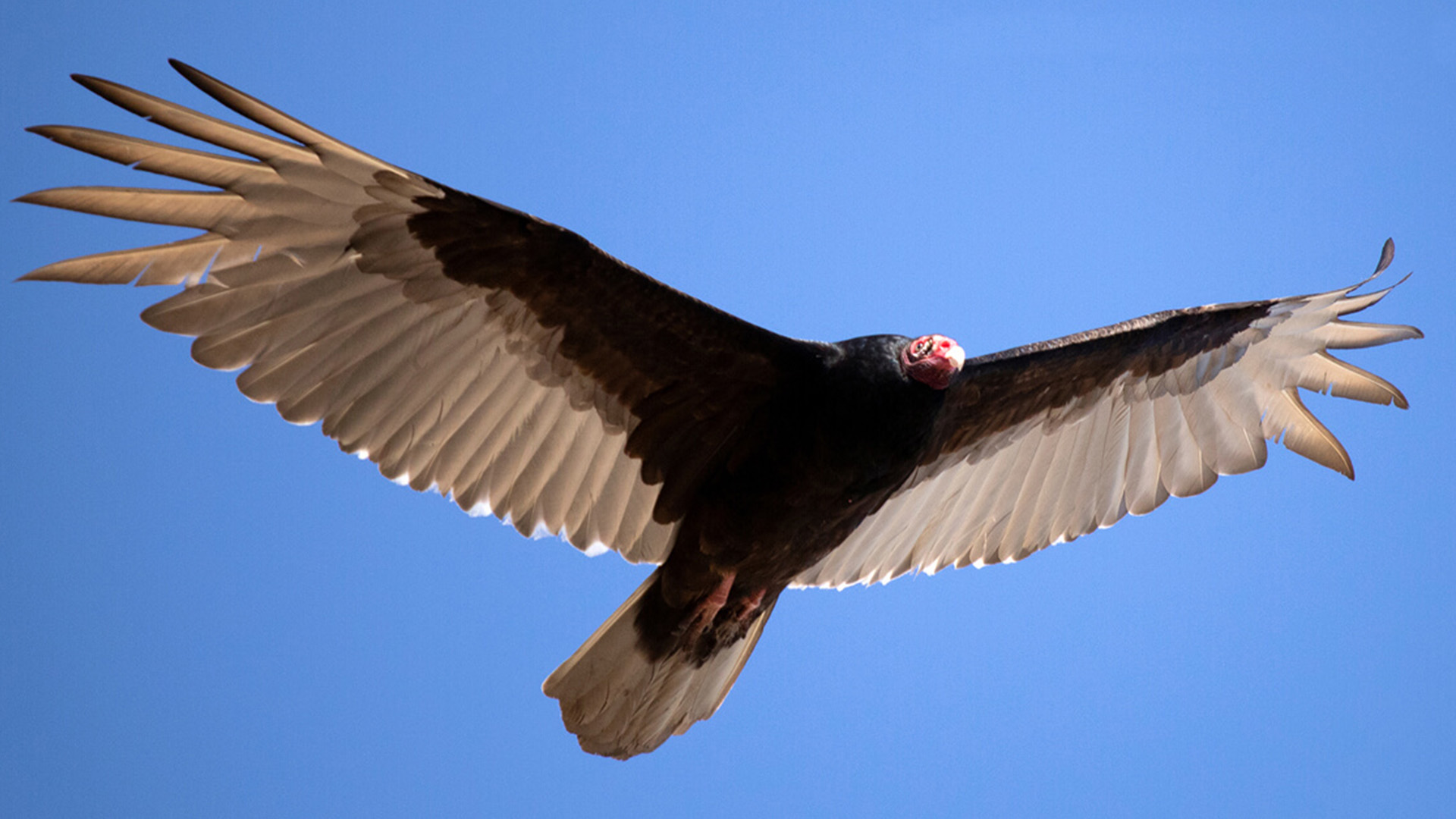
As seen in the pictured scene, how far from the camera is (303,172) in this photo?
2816 mm

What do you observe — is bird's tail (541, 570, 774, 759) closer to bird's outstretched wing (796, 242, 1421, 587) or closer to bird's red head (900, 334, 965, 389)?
bird's outstretched wing (796, 242, 1421, 587)

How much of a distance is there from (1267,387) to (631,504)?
73.3 inches

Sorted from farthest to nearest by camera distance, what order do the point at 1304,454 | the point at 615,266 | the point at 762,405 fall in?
the point at 1304,454, the point at 762,405, the point at 615,266

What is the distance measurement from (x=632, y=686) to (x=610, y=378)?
2.53ft

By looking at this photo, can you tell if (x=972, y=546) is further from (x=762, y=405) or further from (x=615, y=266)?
(x=615, y=266)

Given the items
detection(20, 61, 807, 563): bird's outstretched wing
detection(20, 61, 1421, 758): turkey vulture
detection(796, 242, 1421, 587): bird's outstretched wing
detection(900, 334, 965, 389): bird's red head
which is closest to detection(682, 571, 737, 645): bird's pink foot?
detection(20, 61, 1421, 758): turkey vulture

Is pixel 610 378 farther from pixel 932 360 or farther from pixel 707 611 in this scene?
pixel 932 360

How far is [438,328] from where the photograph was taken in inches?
124

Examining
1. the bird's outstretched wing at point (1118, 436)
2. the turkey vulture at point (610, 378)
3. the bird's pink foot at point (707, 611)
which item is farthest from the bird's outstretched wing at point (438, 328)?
the bird's outstretched wing at point (1118, 436)

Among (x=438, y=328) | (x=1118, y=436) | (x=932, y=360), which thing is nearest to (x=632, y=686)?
(x=438, y=328)

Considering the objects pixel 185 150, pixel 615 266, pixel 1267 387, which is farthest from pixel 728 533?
pixel 1267 387

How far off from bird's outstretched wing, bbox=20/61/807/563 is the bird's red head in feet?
0.82

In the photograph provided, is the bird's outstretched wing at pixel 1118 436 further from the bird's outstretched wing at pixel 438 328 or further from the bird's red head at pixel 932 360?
the bird's outstretched wing at pixel 438 328

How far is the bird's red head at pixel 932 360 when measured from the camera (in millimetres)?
3020
